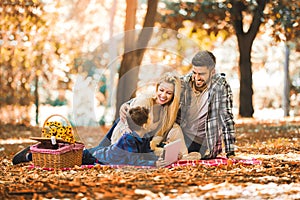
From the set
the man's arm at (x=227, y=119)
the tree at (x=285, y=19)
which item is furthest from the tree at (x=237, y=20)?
the man's arm at (x=227, y=119)

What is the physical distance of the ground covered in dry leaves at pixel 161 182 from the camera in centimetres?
412

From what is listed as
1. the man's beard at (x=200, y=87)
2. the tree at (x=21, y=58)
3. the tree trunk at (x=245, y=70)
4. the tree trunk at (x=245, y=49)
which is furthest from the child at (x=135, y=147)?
the tree trunk at (x=245, y=70)

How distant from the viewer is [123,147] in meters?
5.64

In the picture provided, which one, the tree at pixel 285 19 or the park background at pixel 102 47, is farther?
the tree at pixel 285 19

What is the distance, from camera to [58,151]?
553 centimetres

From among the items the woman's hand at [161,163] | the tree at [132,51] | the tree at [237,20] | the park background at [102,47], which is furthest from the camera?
the tree at [237,20]

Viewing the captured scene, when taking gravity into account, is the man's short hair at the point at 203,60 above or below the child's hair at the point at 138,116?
above

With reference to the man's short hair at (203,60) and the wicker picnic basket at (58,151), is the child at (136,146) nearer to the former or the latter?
the wicker picnic basket at (58,151)

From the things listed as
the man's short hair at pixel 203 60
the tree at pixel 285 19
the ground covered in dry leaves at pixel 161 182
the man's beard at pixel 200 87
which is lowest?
the ground covered in dry leaves at pixel 161 182

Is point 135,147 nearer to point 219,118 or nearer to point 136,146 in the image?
point 136,146

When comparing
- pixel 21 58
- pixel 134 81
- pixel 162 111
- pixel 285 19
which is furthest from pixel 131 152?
pixel 285 19

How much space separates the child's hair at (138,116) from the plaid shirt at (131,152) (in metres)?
0.09

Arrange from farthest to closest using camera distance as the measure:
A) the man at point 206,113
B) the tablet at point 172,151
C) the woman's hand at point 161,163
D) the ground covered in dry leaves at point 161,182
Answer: the man at point 206,113
the woman's hand at point 161,163
the tablet at point 172,151
the ground covered in dry leaves at point 161,182

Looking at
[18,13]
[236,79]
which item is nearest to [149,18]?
[18,13]
